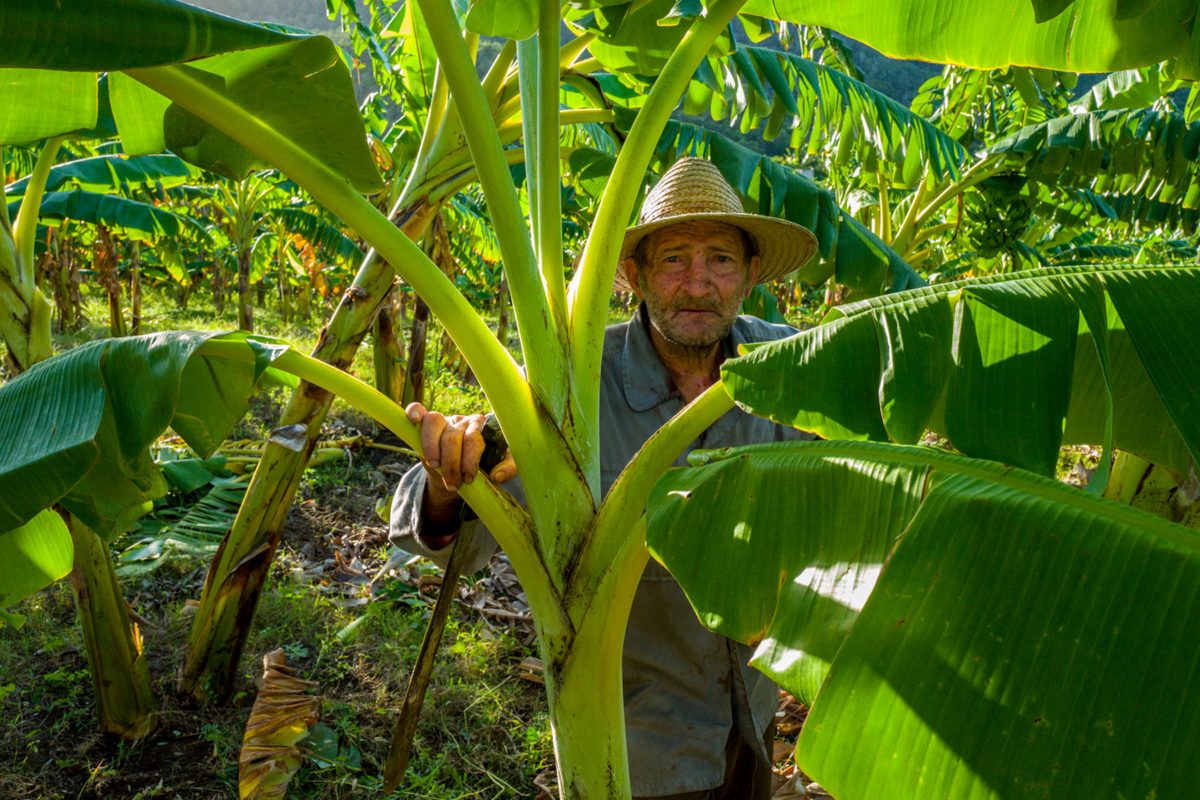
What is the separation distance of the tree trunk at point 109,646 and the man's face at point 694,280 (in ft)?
6.90

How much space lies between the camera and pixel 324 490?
17.1ft

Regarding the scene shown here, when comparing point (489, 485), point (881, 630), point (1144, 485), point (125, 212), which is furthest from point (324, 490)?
point (881, 630)

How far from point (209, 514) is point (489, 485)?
3.48 m

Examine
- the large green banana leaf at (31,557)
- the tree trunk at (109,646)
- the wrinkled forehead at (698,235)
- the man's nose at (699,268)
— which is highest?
the wrinkled forehead at (698,235)

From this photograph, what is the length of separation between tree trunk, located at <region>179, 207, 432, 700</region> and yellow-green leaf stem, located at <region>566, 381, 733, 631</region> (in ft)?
5.84

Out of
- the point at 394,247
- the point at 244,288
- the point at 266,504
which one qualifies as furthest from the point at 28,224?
the point at 244,288

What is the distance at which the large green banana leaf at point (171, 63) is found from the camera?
101 cm

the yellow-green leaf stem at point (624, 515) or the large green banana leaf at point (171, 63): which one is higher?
the large green banana leaf at point (171, 63)

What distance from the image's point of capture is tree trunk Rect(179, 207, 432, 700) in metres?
2.81

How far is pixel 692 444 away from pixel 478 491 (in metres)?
0.84

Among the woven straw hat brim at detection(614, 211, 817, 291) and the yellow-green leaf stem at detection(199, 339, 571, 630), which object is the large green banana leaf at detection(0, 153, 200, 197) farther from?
the yellow-green leaf stem at detection(199, 339, 571, 630)

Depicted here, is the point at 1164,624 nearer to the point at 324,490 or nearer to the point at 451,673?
the point at 451,673

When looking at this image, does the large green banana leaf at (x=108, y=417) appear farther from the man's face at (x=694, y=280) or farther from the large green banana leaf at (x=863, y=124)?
the large green banana leaf at (x=863, y=124)

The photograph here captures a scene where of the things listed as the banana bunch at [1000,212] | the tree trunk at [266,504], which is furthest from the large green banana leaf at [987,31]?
the banana bunch at [1000,212]
